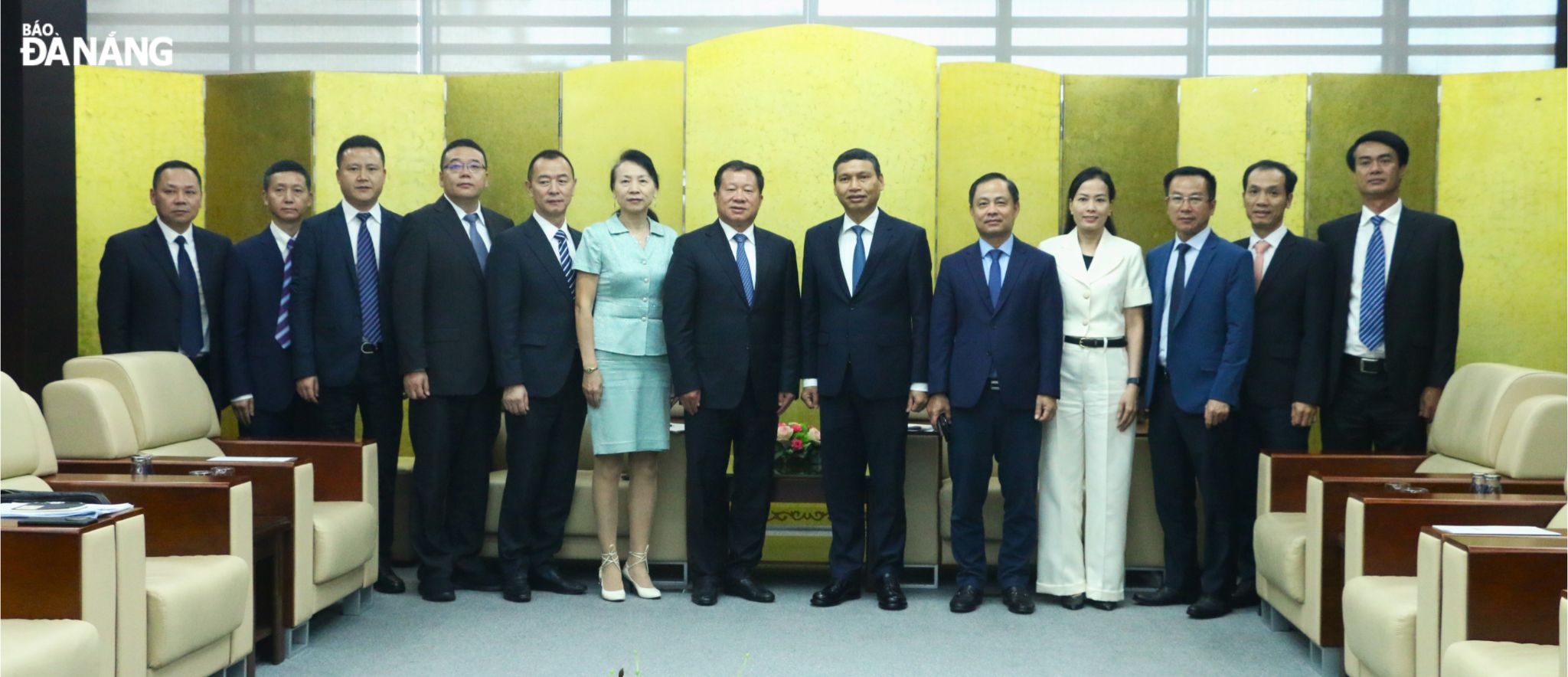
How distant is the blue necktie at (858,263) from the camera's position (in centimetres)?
471

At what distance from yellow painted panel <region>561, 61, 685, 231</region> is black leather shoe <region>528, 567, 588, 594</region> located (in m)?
1.91

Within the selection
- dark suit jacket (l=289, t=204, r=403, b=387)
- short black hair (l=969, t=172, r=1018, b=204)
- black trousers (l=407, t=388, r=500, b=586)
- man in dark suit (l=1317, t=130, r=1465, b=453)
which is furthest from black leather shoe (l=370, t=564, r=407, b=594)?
man in dark suit (l=1317, t=130, r=1465, b=453)

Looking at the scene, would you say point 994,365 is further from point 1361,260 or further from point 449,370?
point 449,370

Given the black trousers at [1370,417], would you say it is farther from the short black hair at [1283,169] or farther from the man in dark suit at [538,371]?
the man in dark suit at [538,371]

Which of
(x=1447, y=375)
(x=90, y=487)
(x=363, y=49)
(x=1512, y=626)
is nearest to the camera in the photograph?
(x=1512, y=626)

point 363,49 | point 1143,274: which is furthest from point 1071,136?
point 363,49

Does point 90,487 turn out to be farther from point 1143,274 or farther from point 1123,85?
point 1123,85

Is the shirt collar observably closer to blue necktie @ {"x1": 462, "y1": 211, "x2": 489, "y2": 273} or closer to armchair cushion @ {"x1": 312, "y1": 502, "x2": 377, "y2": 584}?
blue necktie @ {"x1": 462, "y1": 211, "x2": 489, "y2": 273}

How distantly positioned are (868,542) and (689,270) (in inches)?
48.3

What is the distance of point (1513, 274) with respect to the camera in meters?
5.91

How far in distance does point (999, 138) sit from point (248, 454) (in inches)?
139

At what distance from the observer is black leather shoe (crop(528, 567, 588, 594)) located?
4.98 meters

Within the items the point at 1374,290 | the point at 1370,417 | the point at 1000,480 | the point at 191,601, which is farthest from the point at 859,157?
the point at 191,601

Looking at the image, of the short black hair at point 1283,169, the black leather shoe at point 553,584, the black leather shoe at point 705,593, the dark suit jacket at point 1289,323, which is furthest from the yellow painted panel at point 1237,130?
the black leather shoe at point 553,584
